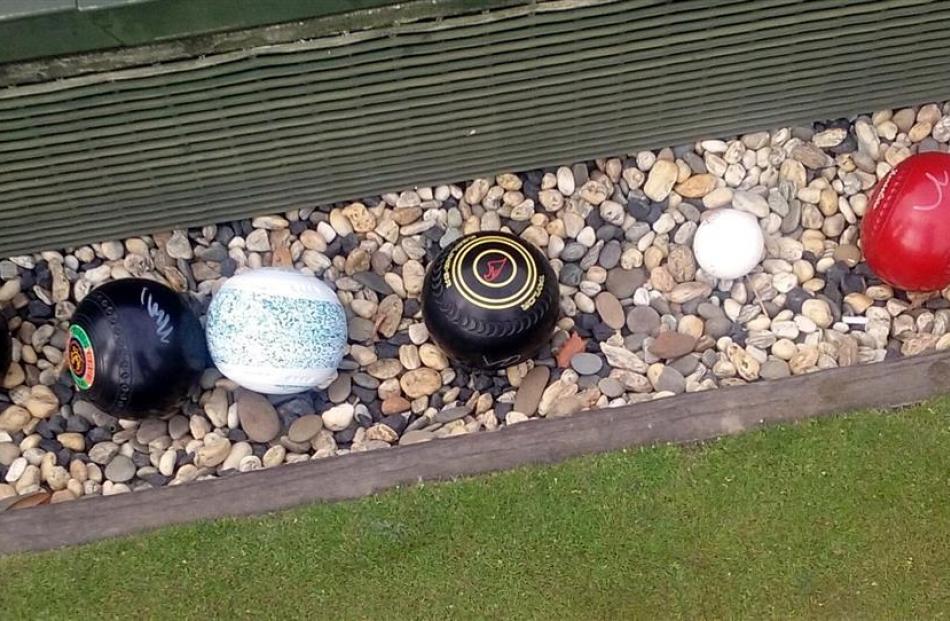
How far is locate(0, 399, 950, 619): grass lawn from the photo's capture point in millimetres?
3588

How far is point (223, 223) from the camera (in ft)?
13.6

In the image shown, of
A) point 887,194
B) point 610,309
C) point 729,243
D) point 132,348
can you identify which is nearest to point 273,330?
point 132,348

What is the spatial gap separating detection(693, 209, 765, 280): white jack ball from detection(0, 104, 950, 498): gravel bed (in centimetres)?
12

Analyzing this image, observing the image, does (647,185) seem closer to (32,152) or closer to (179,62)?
(179,62)

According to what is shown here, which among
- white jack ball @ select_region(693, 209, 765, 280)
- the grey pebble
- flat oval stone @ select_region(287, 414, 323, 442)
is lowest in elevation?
flat oval stone @ select_region(287, 414, 323, 442)

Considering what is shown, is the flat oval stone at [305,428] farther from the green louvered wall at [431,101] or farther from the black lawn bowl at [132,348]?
→ the green louvered wall at [431,101]

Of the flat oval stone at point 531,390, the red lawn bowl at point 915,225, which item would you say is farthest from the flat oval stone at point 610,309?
the red lawn bowl at point 915,225

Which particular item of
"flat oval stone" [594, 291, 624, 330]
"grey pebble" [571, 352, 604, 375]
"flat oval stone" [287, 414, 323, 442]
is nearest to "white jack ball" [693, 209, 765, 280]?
"flat oval stone" [594, 291, 624, 330]

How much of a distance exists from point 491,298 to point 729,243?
109 centimetres

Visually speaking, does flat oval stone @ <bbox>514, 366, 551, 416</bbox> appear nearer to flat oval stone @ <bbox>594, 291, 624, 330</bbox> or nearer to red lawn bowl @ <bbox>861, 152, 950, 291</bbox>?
flat oval stone @ <bbox>594, 291, 624, 330</bbox>

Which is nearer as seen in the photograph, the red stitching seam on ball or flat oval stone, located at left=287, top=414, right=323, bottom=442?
the red stitching seam on ball

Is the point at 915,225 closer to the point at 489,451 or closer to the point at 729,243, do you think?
the point at 729,243

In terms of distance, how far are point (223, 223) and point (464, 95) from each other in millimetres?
1313

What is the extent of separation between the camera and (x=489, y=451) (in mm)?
3754
